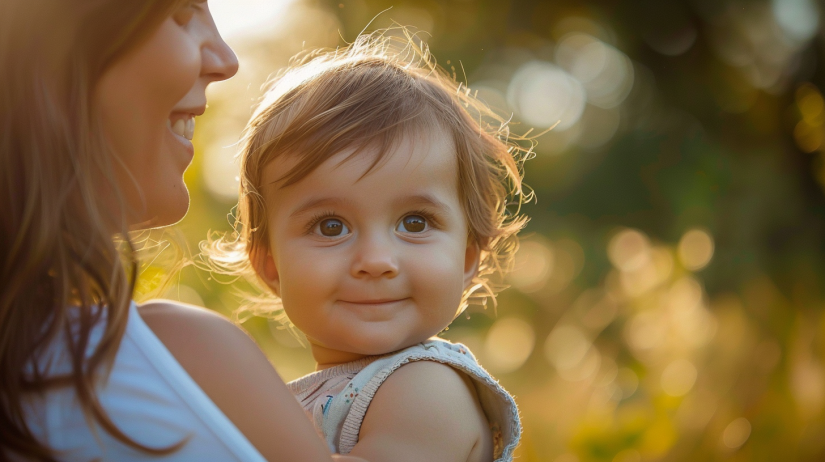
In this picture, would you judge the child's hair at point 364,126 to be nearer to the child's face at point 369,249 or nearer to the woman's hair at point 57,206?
the child's face at point 369,249

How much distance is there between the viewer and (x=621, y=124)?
539cm

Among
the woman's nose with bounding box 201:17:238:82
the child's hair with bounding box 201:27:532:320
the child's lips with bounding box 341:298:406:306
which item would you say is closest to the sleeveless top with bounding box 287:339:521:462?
the child's lips with bounding box 341:298:406:306

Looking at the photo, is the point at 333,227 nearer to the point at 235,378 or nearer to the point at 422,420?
the point at 422,420

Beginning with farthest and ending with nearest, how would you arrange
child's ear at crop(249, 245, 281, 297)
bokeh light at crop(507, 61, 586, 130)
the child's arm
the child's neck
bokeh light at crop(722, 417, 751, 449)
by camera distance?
bokeh light at crop(507, 61, 586, 130), bokeh light at crop(722, 417, 751, 449), child's ear at crop(249, 245, 281, 297), the child's neck, the child's arm

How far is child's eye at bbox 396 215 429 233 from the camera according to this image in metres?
A: 1.67

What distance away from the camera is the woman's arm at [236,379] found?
1.01m

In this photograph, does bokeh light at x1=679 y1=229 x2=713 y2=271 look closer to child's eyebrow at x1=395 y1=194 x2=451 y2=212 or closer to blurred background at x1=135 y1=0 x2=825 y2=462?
blurred background at x1=135 y1=0 x2=825 y2=462

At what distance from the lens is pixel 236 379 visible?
102 centimetres

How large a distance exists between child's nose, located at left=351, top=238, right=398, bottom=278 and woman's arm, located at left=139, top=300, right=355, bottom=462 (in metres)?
0.54

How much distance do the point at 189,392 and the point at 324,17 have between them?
482cm

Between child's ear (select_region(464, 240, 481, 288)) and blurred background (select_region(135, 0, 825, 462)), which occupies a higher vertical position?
blurred background (select_region(135, 0, 825, 462))

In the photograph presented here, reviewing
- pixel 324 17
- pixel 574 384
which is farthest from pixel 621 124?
pixel 324 17

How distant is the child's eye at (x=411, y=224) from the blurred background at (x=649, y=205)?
2.37 meters

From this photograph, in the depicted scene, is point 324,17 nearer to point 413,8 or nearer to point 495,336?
point 413,8
